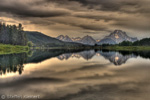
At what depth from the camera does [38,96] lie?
14234 mm

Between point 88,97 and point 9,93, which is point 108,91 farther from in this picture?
point 9,93

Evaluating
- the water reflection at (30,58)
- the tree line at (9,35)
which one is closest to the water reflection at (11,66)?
the water reflection at (30,58)

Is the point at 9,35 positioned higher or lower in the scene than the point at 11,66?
higher

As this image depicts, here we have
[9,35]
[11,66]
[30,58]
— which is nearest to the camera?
[11,66]

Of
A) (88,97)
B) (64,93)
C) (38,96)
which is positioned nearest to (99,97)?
(88,97)

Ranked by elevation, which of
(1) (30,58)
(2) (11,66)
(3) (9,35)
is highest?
(3) (9,35)

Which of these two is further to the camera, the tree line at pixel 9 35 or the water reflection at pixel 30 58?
the tree line at pixel 9 35

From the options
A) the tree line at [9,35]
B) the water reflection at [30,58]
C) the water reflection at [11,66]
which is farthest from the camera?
the tree line at [9,35]

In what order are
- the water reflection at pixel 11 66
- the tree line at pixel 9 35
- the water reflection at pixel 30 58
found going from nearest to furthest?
1. the water reflection at pixel 11 66
2. the water reflection at pixel 30 58
3. the tree line at pixel 9 35

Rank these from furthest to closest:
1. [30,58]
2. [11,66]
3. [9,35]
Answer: [9,35], [30,58], [11,66]

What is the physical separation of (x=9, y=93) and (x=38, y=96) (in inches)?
137

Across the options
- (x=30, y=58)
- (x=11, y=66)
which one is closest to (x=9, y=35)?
(x=30, y=58)

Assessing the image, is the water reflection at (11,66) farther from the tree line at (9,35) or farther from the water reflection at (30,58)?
the tree line at (9,35)

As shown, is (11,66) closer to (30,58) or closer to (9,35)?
(30,58)
